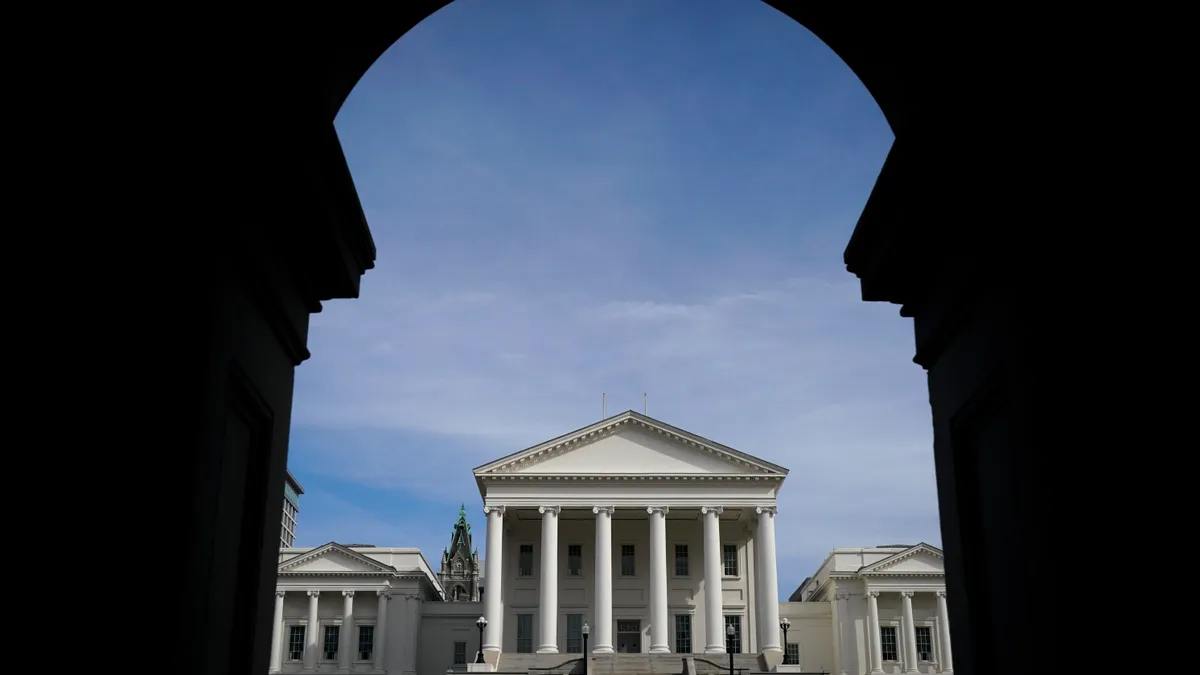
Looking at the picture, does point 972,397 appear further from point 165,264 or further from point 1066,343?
point 165,264

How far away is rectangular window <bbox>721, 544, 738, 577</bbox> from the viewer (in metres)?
73.4

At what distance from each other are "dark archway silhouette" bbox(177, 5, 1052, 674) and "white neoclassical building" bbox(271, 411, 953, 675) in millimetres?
57750

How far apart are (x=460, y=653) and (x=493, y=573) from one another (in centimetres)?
1076

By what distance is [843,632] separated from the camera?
241 feet

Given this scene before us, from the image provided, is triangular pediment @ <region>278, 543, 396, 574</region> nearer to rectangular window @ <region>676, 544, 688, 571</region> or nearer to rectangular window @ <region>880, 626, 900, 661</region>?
rectangular window @ <region>676, 544, 688, 571</region>

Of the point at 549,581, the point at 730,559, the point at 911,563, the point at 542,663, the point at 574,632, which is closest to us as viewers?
the point at 542,663

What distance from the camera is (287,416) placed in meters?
7.75

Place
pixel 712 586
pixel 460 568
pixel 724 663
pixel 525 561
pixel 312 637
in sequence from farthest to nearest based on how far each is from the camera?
1. pixel 460 568
2. pixel 312 637
3. pixel 525 561
4. pixel 712 586
5. pixel 724 663

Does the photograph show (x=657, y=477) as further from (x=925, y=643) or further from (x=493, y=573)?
(x=925, y=643)

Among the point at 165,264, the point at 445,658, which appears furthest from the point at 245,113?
the point at 445,658

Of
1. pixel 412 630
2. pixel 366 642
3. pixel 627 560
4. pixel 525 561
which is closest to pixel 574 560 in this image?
pixel 525 561

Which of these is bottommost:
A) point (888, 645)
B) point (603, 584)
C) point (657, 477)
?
point (888, 645)

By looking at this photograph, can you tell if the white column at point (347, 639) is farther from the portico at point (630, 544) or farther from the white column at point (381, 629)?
the portico at point (630, 544)

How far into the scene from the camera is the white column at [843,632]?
240ft
